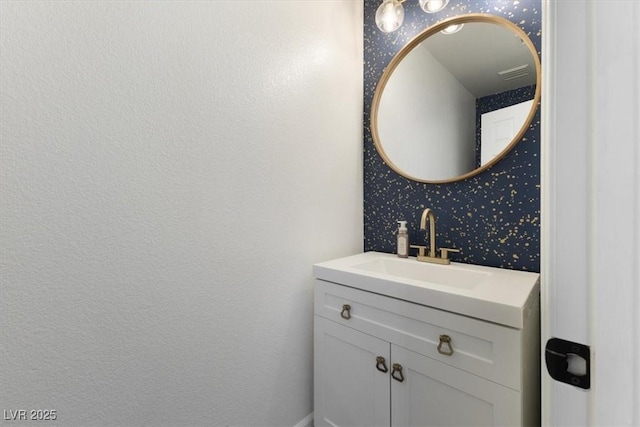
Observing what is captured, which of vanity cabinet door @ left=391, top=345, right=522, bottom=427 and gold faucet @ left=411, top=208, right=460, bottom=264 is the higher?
gold faucet @ left=411, top=208, right=460, bottom=264

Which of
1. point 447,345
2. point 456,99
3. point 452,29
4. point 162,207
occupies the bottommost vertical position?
point 447,345

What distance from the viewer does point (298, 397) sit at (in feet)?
4.23

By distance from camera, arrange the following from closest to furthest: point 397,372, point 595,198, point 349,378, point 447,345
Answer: point 595,198
point 447,345
point 397,372
point 349,378

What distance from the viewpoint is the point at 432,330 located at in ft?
Result: 2.99

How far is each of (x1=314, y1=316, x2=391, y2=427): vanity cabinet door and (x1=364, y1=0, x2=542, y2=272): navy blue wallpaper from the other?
57 cm

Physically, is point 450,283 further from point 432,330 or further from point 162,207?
point 162,207

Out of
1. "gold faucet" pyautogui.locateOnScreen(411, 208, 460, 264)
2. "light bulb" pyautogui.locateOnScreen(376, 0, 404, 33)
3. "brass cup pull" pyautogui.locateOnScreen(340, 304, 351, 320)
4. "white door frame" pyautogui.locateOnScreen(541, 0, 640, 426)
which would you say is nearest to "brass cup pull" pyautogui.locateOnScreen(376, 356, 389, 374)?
"brass cup pull" pyautogui.locateOnScreen(340, 304, 351, 320)

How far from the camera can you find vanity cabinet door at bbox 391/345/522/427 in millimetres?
791

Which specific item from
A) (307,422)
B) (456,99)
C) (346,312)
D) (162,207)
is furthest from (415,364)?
(456,99)

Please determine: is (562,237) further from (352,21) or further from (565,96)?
(352,21)

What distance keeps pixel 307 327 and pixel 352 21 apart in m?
1.63

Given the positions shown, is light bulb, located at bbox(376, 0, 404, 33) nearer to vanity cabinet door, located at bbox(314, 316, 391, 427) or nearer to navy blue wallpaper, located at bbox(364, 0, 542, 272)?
navy blue wallpaper, located at bbox(364, 0, 542, 272)

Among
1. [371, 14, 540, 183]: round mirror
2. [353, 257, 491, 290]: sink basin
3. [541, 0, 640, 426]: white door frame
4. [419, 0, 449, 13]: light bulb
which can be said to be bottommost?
[353, 257, 491, 290]: sink basin

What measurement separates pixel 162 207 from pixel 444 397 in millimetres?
1063
